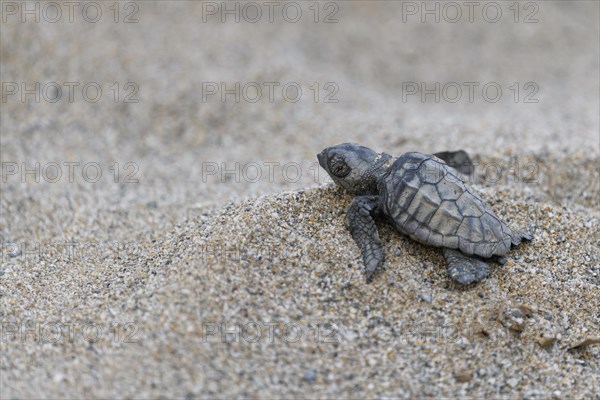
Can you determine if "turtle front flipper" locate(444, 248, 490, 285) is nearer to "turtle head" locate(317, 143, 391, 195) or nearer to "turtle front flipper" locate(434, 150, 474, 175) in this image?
"turtle head" locate(317, 143, 391, 195)

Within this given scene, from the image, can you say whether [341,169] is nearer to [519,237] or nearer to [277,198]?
[277,198]

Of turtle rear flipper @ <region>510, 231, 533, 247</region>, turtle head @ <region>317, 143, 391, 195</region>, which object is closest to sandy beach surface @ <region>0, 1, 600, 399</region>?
turtle rear flipper @ <region>510, 231, 533, 247</region>

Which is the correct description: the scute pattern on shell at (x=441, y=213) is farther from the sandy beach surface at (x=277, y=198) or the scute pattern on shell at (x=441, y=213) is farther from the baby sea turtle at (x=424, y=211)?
the sandy beach surface at (x=277, y=198)

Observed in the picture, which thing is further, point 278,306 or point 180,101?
point 180,101

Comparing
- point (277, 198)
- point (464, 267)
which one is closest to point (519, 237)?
point (464, 267)

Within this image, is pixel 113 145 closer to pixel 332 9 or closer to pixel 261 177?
pixel 261 177

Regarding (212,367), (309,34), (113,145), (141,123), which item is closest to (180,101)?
(141,123)

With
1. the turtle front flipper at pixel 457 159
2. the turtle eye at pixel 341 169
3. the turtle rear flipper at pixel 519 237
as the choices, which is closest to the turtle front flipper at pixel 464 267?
the turtle rear flipper at pixel 519 237
